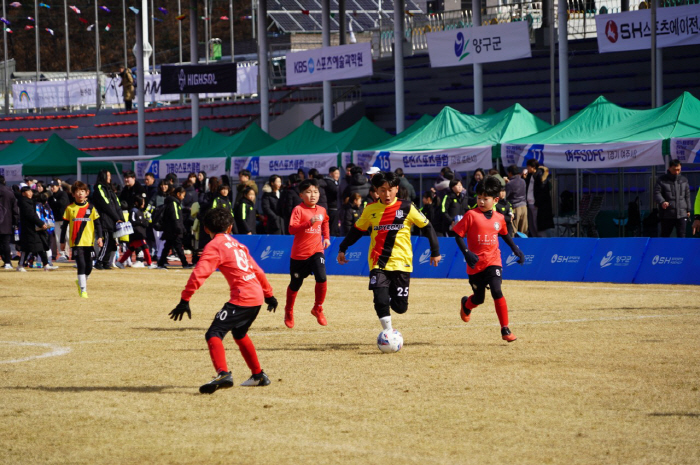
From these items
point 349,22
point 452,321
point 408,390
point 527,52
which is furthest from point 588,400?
point 349,22

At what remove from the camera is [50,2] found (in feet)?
281

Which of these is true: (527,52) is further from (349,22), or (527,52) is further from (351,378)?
(349,22)

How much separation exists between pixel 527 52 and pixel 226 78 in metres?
12.5

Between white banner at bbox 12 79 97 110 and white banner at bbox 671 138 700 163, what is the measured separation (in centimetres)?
3320

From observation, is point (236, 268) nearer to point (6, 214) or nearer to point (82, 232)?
point (82, 232)

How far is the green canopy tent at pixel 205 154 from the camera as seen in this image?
98.6ft

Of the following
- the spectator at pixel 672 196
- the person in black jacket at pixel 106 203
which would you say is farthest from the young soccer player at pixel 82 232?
the spectator at pixel 672 196

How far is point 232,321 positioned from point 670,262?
1199 cm

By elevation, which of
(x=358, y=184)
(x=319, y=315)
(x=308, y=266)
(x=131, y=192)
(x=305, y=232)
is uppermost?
(x=358, y=184)

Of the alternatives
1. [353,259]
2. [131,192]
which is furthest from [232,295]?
[131,192]

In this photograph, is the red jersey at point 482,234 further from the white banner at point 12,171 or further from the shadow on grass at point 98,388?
the white banner at point 12,171

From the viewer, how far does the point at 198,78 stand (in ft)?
121

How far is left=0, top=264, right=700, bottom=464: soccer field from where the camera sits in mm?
7008

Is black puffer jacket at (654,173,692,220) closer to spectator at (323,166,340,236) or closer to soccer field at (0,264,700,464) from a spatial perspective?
soccer field at (0,264,700,464)
